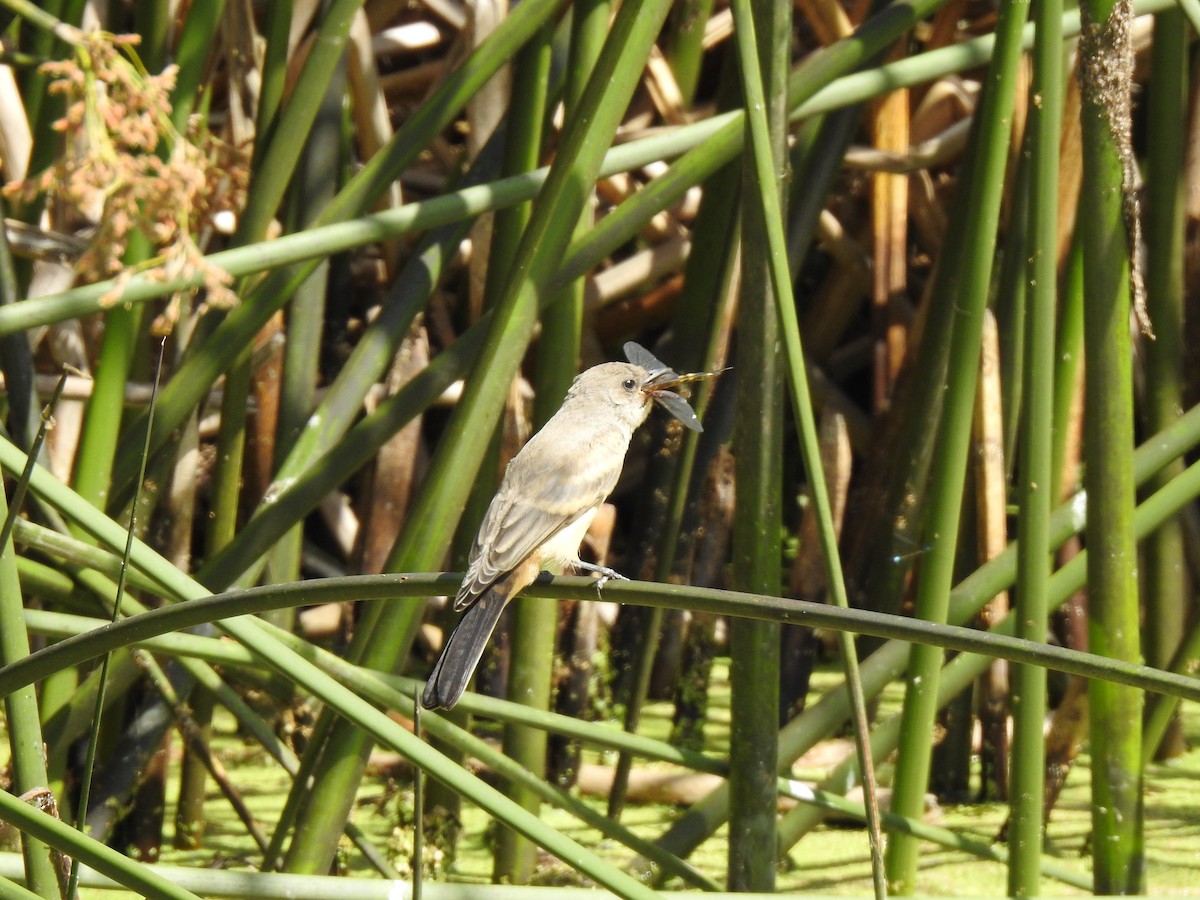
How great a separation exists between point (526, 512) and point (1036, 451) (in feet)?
2.00

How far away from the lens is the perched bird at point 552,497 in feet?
4.97

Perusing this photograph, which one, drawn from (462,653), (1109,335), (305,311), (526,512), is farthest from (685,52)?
(462,653)

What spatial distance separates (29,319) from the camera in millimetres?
1524

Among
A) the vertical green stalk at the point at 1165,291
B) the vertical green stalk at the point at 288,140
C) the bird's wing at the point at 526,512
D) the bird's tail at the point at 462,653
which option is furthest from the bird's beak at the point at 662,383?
the vertical green stalk at the point at 1165,291

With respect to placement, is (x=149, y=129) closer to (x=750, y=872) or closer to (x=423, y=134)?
(x=423, y=134)

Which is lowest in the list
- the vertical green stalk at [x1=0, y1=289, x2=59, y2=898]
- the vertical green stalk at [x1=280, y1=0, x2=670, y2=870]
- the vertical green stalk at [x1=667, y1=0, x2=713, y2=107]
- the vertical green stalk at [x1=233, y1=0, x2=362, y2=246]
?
the vertical green stalk at [x1=0, y1=289, x2=59, y2=898]

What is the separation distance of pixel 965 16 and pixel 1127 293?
1.90m

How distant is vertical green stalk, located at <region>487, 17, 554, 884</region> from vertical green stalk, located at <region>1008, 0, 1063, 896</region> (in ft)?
2.34

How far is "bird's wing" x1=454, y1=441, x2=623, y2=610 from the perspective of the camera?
1546 mm

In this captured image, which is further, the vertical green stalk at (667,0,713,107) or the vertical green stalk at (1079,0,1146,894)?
the vertical green stalk at (667,0,713,107)

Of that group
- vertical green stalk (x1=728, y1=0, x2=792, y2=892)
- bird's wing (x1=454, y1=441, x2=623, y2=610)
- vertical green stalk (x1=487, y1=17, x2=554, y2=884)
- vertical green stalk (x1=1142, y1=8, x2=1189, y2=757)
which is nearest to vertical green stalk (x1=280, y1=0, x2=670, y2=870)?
bird's wing (x1=454, y1=441, x2=623, y2=610)

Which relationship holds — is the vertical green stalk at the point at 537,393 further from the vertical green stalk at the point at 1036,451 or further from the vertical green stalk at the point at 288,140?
the vertical green stalk at the point at 1036,451

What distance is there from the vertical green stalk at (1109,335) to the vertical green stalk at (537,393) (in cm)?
75

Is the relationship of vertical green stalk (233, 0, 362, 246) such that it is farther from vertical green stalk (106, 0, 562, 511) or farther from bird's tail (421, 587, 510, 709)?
bird's tail (421, 587, 510, 709)
